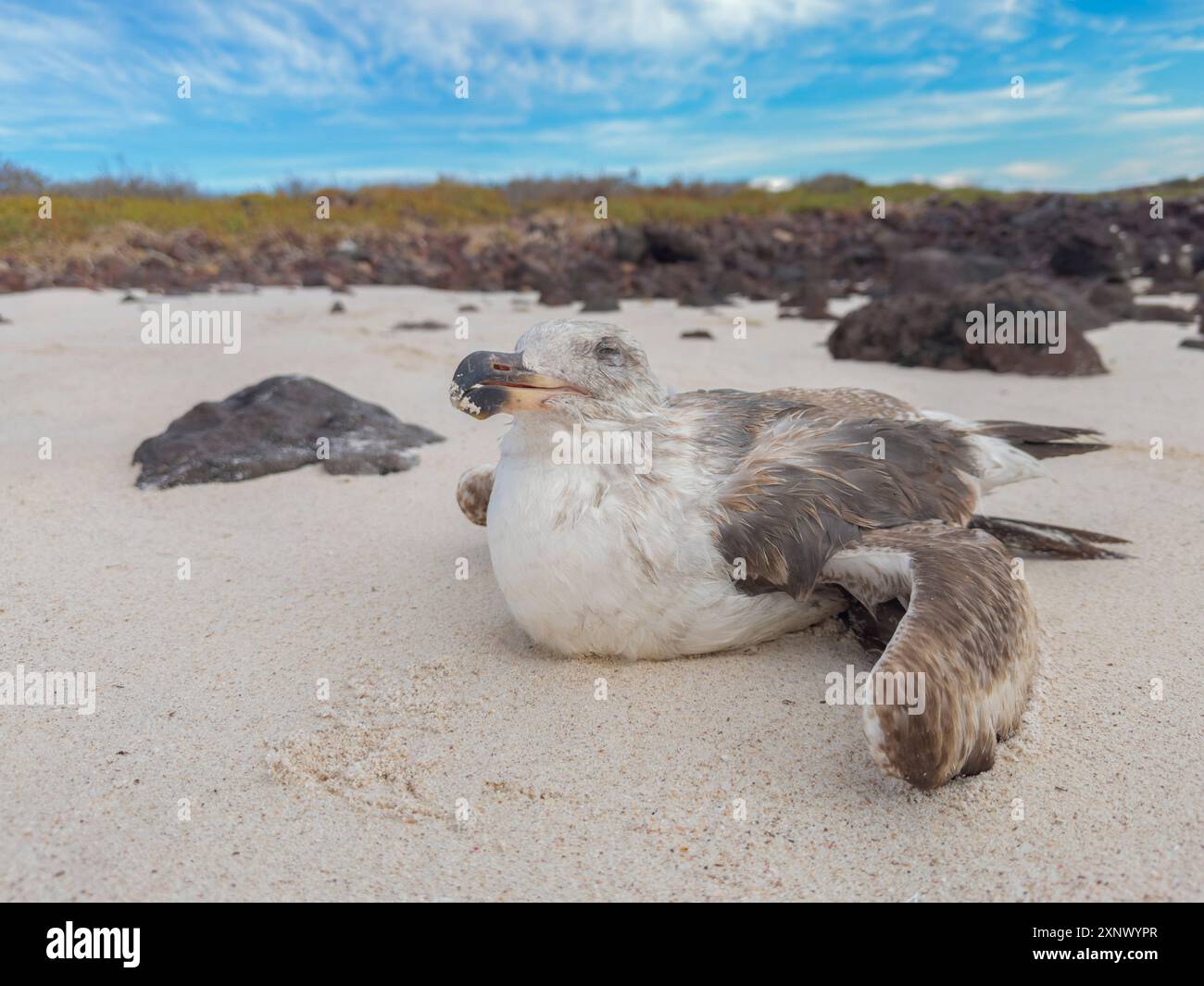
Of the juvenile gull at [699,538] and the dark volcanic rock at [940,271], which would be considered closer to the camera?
the juvenile gull at [699,538]

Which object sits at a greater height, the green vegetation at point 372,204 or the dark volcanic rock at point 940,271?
the green vegetation at point 372,204

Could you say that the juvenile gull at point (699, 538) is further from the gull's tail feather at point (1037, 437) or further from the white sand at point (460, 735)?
the gull's tail feather at point (1037, 437)

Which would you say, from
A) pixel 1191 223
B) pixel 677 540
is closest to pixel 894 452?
pixel 677 540

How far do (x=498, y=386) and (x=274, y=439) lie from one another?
11.9ft

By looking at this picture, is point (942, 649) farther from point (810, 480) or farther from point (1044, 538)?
point (1044, 538)

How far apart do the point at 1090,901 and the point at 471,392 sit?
7.45 feet

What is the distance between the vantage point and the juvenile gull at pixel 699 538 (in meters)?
3.30

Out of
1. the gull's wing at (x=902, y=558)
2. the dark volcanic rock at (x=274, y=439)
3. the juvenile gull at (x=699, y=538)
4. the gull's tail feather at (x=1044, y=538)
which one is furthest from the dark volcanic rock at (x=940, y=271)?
the juvenile gull at (x=699, y=538)

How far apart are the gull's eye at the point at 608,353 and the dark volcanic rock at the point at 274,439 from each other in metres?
3.19

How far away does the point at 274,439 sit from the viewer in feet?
21.6

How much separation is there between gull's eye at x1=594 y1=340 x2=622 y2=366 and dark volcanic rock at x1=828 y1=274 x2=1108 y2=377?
7.50 m

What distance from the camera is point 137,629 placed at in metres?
4.24

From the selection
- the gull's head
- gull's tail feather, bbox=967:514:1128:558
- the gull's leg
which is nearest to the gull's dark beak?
the gull's head

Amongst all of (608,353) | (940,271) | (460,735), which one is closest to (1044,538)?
(608,353)
